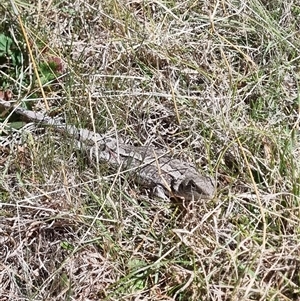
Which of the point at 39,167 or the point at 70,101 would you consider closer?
the point at 39,167

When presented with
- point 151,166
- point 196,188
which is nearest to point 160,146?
point 151,166

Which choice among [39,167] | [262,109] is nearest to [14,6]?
[39,167]

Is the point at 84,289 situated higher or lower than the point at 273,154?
lower

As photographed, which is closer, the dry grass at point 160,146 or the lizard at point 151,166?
the dry grass at point 160,146

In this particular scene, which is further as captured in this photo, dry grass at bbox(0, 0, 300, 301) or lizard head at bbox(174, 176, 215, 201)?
lizard head at bbox(174, 176, 215, 201)

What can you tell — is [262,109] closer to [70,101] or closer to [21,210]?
[70,101]
